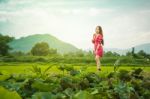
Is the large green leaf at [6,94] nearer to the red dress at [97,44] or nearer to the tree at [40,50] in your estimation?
the red dress at [97,44]

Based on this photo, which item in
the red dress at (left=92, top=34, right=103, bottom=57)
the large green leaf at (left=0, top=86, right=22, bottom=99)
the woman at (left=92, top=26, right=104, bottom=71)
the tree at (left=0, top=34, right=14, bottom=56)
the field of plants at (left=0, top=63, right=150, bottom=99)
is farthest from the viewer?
the tree at (left=0, top=34, right=14, bottom=56)

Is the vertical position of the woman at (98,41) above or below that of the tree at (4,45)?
below

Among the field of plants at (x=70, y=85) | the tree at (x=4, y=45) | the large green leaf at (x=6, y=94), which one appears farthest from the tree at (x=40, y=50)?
the large green leaf at (x=6, y=94)

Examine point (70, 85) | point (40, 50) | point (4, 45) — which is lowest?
point (70, 85)

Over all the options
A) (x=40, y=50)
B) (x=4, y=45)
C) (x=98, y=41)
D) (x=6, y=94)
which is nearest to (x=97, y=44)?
(x=98, y=41)

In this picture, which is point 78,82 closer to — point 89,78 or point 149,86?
point 89,78

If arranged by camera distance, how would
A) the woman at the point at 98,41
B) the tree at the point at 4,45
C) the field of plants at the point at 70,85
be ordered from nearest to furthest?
the field of plants at the point at 70,85 < the woman at the point at 98,41 < the tree at the point at 4,45

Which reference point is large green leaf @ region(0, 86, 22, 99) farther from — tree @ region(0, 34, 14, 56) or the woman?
tree @ region(0, 34, 14, 56)

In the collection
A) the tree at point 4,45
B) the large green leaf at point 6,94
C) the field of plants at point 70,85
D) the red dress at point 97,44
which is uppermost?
the tree at point 4,45

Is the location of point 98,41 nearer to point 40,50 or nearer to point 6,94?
point 6,94

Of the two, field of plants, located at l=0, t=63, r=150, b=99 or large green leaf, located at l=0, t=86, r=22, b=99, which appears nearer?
large green leaf, located at l=0, t=86, r=22, b=99

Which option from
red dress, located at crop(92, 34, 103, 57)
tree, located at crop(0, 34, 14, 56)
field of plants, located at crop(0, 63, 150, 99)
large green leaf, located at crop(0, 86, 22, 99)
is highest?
tree, located at crop(0, 34, 14, 56)

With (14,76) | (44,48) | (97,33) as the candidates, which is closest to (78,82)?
(14,76)

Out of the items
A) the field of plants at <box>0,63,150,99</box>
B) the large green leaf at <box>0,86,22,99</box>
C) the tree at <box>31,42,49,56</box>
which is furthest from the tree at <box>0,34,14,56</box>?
the large green leaf at <box>0,86,22,99</box>
